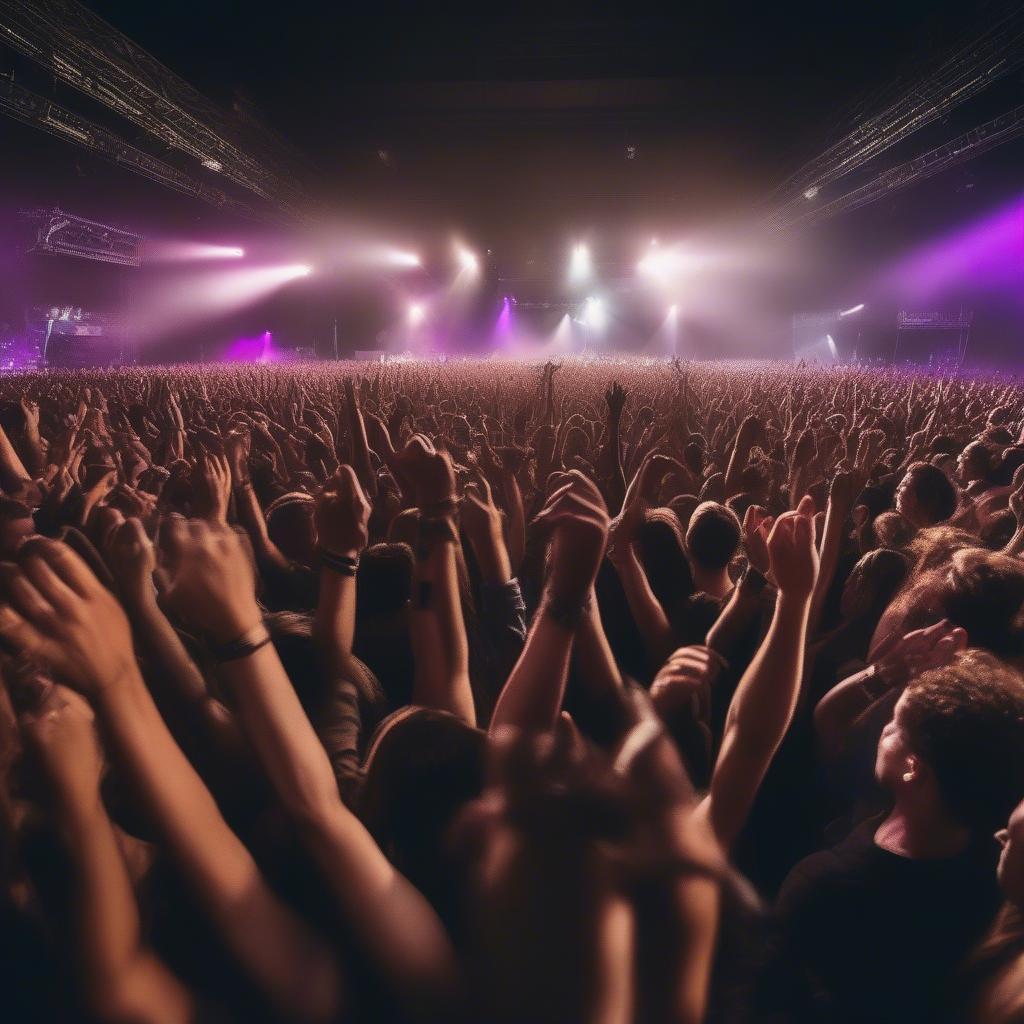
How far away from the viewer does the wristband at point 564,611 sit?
1.36 m

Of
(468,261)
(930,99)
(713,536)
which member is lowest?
A: (713,536)

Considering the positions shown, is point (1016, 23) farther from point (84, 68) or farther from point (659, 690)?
point (84, 68)

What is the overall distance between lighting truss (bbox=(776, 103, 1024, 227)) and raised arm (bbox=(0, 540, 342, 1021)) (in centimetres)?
1651

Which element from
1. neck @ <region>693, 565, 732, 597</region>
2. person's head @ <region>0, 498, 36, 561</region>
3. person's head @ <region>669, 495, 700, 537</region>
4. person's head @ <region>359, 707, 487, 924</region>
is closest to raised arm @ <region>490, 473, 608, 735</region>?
person's head @ <region>359, 707, 487, 924</region>

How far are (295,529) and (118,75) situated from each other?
12143 millimetres

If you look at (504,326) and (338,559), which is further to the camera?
(504,326)

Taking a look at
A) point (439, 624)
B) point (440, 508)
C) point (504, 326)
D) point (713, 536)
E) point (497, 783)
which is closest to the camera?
point (497, 783)

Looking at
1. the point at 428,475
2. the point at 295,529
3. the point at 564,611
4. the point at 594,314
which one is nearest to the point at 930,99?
the point at 295,529

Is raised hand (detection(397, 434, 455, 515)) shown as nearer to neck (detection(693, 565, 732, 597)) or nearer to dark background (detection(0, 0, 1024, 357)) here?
neck (detection(693, 565, 732, 597))

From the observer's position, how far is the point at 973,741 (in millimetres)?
1386

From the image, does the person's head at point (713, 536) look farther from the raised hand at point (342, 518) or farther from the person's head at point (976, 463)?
the person's head at point (976, 463)

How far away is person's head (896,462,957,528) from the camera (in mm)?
3646

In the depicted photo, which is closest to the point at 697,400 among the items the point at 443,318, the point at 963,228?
the point at 963,228

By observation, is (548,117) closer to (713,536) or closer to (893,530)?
(893,530)
